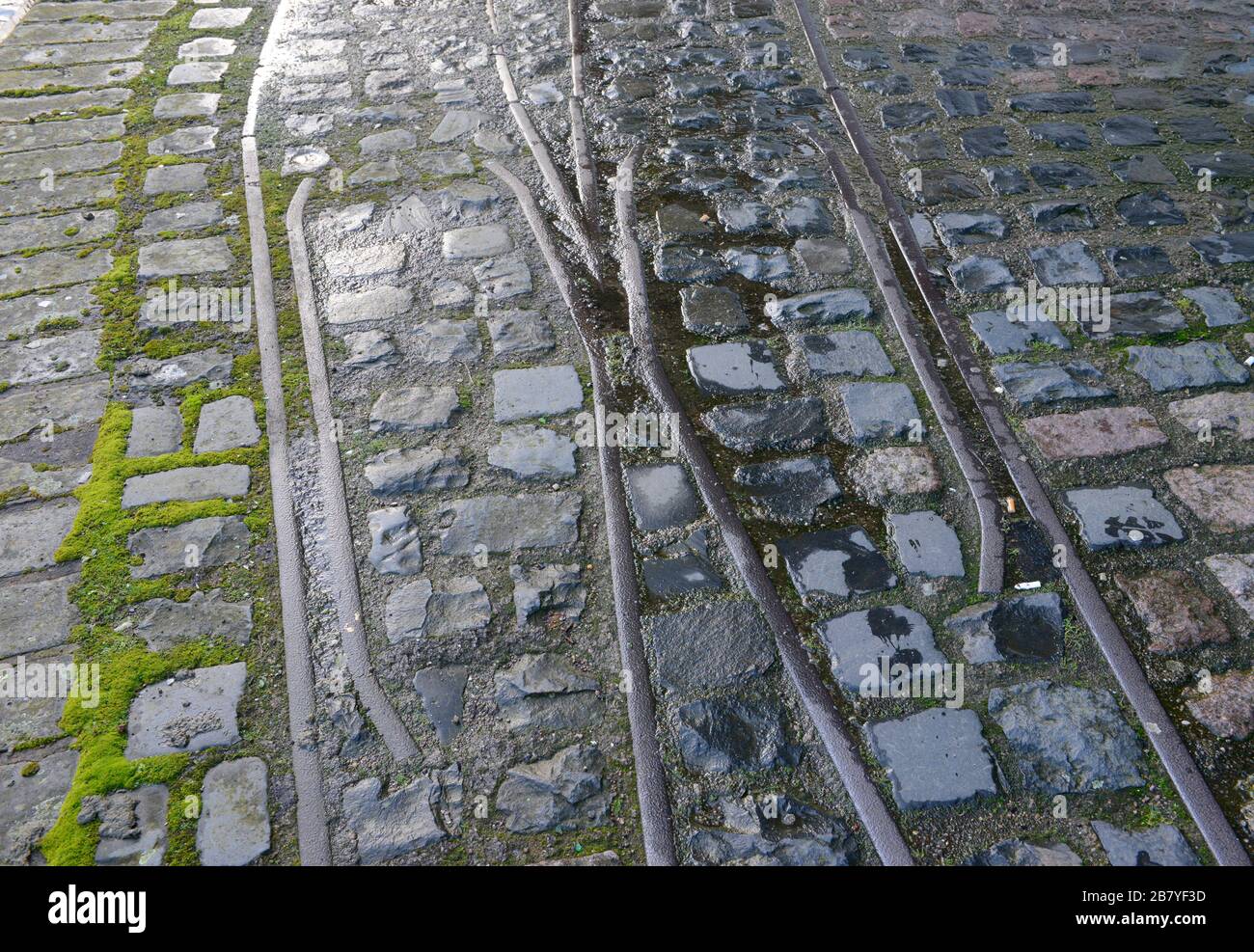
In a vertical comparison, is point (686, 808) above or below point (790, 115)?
below

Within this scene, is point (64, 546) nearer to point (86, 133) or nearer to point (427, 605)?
point (427, 605)

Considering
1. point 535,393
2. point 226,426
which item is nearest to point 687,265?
point 535,393

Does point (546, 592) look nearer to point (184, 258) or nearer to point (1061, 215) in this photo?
point (184, 258)

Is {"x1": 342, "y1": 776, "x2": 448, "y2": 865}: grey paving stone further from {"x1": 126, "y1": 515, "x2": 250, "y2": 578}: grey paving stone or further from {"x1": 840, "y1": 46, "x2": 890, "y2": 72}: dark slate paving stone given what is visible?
{"x1": 840, "y1": 46, "x2": 890, "y2": 72}: dark slate paving stone

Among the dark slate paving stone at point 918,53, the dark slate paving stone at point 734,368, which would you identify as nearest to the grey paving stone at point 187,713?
the dark slate paving stone at point 734,368

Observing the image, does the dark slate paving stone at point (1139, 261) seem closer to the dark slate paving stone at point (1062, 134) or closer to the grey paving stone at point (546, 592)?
the dark slate paving stone at point (1062, 134)

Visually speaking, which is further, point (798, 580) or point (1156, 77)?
point (1156, 77)

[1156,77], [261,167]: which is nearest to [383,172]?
[261,167]
